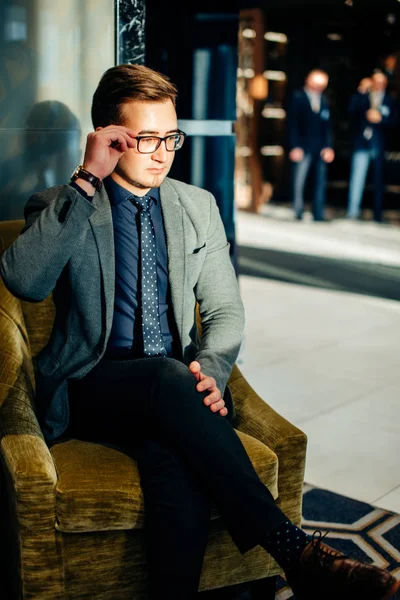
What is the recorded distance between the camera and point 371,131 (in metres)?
9.73

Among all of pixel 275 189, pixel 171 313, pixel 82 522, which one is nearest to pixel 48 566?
pixel 82 522

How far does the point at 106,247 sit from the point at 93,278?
0.09 m

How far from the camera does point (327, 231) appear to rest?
30.1ft

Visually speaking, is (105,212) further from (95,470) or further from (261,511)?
(261,511)

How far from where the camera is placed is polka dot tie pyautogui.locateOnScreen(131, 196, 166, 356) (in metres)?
2.18

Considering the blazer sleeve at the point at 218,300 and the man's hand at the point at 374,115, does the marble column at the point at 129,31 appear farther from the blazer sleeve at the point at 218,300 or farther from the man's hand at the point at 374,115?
the man's hand at the point at 374,115

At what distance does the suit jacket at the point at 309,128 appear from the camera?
9453 mm

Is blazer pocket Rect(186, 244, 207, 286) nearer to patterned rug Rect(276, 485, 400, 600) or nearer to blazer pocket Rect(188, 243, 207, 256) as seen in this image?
blazer pocket Rect(188, 243, 207, 256)

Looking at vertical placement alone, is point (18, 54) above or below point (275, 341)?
above

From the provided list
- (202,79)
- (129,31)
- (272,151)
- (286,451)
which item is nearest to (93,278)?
(286,451)

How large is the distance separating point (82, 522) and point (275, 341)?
10.2ft

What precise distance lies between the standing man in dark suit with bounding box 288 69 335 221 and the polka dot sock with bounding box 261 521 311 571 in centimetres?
798

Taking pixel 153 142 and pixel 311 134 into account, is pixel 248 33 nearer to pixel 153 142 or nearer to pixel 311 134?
pixel 311 134

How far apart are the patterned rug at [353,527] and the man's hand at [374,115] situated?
24.1 feet
